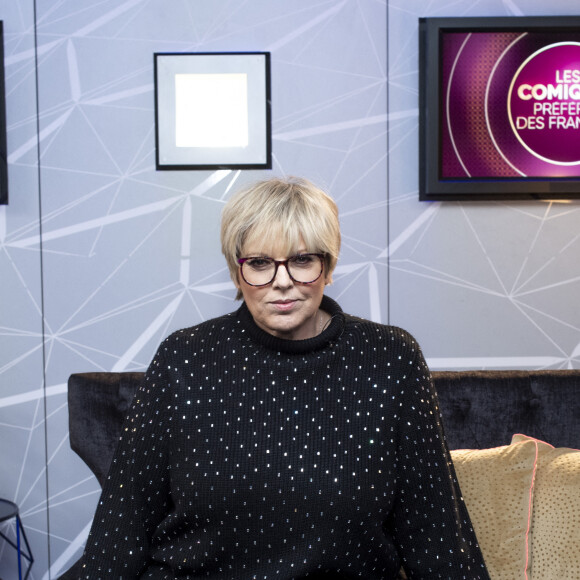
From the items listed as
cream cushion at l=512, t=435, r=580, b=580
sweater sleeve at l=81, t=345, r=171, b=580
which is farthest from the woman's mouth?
cream cushion at l=512, t=435, r=580, b=580

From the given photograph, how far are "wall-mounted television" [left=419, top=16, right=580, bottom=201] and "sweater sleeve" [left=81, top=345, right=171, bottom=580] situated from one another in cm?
123

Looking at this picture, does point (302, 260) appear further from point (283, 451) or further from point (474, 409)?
point (474, 409)

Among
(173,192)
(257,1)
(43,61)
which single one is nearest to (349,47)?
(257,1)

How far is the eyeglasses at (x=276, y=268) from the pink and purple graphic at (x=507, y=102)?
99cm

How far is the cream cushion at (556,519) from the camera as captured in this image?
1.53m

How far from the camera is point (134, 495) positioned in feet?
4.43

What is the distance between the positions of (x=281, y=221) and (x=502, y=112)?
46.8 inches

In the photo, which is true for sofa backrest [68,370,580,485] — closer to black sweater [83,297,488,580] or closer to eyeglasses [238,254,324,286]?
black sweater [83,297,488,580]

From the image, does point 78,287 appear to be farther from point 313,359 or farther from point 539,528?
point 539,528

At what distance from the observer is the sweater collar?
1.39 meters

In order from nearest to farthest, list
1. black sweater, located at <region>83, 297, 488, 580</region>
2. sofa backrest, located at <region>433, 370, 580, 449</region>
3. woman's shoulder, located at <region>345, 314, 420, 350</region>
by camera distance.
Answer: black sweater, located at <region>83, 297, 488, 580</region> < woman's shoulder, located at <region>345, 314, 420, 350</region> < sofa backrest, located at <region>433, 370, 580, 449</region>

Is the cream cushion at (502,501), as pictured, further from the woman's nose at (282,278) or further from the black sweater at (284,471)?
the woman's nose at (282,278)

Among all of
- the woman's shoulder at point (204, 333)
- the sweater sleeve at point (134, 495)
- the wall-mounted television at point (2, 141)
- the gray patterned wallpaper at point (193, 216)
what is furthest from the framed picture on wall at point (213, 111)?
the sweater sleeve at point (134, 495)

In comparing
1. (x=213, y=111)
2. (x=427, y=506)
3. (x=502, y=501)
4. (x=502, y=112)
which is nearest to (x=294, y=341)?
(x=427, y=506)
